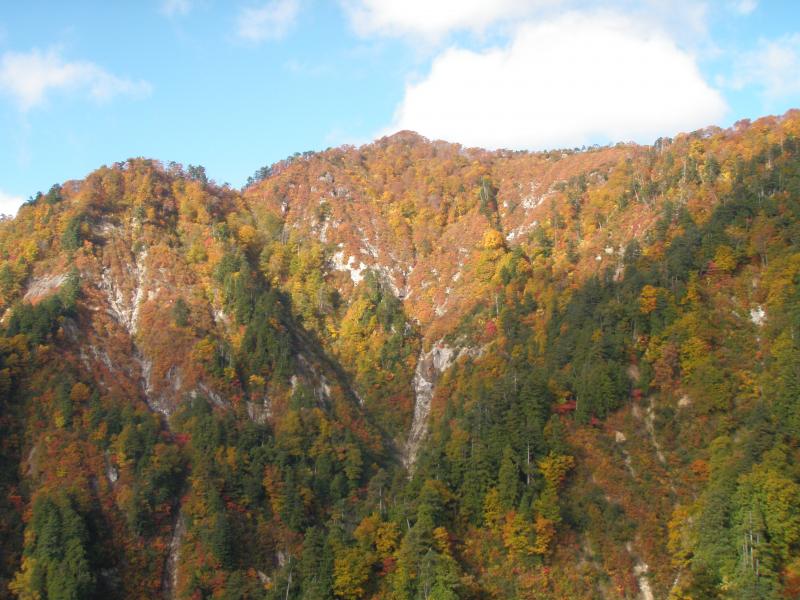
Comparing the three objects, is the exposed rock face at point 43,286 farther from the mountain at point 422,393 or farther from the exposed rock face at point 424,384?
the exposed rock face at point 424,384

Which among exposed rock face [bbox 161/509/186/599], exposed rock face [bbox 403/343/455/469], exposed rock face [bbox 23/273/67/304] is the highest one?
exposed rock face [bbox 23/273/67/304]

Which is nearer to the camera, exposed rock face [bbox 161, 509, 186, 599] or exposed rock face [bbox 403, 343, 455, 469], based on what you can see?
exposed rock face [bbox 161, 509, 186, 599]

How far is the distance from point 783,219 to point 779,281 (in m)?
10.3

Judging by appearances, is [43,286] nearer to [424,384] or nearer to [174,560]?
[174,560]

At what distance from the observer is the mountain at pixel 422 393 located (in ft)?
228

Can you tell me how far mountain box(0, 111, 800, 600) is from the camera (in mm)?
69562

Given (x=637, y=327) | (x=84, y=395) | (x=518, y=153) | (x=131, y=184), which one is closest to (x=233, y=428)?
(x=84, y=395)

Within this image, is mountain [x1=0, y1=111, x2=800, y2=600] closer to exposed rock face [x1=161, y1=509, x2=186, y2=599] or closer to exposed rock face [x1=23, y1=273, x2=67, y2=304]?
exposed rock face [x1=161, y1=509, x2=186, y2=599]

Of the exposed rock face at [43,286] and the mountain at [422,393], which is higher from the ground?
the exposed rock face at [43,286]

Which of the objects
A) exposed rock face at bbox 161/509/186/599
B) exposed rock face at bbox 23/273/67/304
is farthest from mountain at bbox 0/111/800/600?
exposed rock face at bbox 23/273/67/304

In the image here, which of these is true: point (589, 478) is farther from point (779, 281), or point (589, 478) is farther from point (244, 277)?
point (244, 277)

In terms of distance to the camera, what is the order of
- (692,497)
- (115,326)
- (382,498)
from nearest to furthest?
(692,497), (382,498), (115,326)

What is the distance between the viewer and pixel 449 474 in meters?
79.9

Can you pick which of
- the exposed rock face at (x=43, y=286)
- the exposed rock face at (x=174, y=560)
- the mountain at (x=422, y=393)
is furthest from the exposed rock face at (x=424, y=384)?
the exposed rock face at (x=43, y=286)
